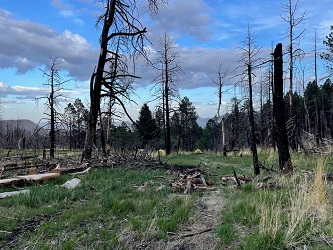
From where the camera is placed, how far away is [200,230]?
466 cm

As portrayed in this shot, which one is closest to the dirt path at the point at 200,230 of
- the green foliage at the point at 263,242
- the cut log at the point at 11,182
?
the green foliage at the point at 263,242

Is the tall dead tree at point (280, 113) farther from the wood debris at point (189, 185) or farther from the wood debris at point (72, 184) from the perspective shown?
the wood debris at point (72, 184)

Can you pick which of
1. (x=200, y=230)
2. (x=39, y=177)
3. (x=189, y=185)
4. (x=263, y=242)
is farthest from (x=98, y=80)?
(x=263, y=242)

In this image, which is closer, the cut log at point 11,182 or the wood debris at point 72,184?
the wood debris at point 72,184

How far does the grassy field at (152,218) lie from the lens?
13.4ft

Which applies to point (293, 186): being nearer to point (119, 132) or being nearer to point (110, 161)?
point (110, 161)

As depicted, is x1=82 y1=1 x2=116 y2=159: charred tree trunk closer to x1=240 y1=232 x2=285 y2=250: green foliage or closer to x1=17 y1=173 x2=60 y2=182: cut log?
x1=17 y1=173 x2=60 y2=182: cut log

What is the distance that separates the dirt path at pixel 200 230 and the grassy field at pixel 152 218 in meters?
0.09

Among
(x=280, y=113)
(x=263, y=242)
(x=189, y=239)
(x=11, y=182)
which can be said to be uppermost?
(x=280, y=113)

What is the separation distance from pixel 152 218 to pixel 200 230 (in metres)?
0.87

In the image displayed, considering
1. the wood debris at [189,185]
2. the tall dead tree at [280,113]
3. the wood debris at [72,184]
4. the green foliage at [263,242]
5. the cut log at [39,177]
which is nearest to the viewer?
the green foliage at [263,242]

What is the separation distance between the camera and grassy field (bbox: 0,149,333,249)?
4.08 metres

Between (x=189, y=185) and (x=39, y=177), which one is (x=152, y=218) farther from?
(x=39, y=177)

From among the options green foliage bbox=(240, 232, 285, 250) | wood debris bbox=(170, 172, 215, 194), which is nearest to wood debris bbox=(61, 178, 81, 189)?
wood debris bbox=(170, 172, 215, 194)
